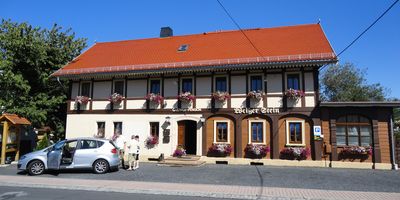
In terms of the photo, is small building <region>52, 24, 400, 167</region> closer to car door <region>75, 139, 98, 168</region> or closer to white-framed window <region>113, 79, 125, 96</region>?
white-framed window <region>113, 79, 125, 96</region>

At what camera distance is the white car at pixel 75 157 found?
14.0 metres

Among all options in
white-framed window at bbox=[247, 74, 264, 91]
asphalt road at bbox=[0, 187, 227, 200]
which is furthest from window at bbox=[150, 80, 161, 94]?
asphalt road at bbox=[0, 187, 227, 200]

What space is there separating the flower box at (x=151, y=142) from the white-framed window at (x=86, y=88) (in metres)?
5.15

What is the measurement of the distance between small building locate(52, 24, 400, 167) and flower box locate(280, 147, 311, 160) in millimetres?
53

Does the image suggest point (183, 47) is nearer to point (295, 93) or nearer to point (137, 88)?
point (137, 88)

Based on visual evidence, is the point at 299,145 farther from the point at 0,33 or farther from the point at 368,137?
the point at 0,33

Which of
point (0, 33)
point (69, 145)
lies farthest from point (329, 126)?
point (0, 33)

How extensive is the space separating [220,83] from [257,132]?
11.7ft

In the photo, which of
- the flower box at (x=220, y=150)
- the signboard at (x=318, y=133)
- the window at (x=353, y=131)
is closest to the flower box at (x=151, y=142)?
the flower box at (x=220, y=150)

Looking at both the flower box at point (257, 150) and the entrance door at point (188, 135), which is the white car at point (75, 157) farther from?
the flower box at point (257, 150)

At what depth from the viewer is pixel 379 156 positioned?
16.8 m

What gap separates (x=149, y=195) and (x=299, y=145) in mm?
10526

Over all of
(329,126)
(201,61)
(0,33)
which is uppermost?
(0,33)

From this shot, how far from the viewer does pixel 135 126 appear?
20422mm
